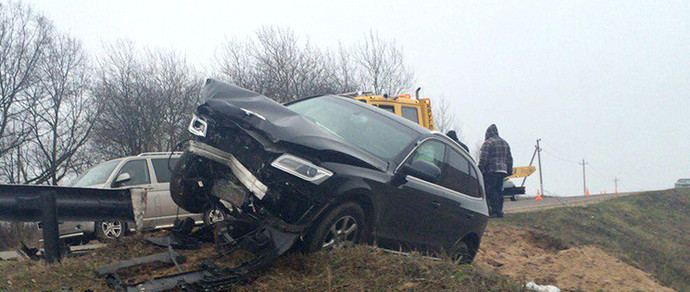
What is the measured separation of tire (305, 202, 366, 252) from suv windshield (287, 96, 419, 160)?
820mm

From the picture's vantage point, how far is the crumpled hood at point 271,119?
4.98 metres

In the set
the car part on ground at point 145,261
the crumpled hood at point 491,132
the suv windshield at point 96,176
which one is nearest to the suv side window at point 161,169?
the suv windshield at point 96,176

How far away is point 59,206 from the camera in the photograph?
602 cm

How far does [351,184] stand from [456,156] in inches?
95.0

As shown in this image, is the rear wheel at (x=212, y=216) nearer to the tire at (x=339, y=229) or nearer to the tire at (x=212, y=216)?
the tire at (x=212, y=216)

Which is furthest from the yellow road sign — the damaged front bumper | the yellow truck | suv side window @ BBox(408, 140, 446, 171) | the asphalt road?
the damaged front bumper

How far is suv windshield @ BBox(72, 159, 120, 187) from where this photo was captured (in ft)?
33.1

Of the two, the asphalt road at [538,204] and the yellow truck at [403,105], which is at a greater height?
the yellow truck at [403,105]

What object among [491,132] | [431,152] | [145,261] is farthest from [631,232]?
[145,261]

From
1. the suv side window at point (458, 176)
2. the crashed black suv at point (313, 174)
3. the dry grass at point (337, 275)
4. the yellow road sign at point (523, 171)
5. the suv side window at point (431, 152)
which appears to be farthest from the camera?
the yellow road sign at point (523, 171)

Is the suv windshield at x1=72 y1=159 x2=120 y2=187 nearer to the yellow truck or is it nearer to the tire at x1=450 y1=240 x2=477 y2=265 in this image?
the yellow truck

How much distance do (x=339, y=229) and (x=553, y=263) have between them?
6089mm

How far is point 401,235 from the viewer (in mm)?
5910

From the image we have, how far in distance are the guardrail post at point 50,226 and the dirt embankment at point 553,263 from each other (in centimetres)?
510
